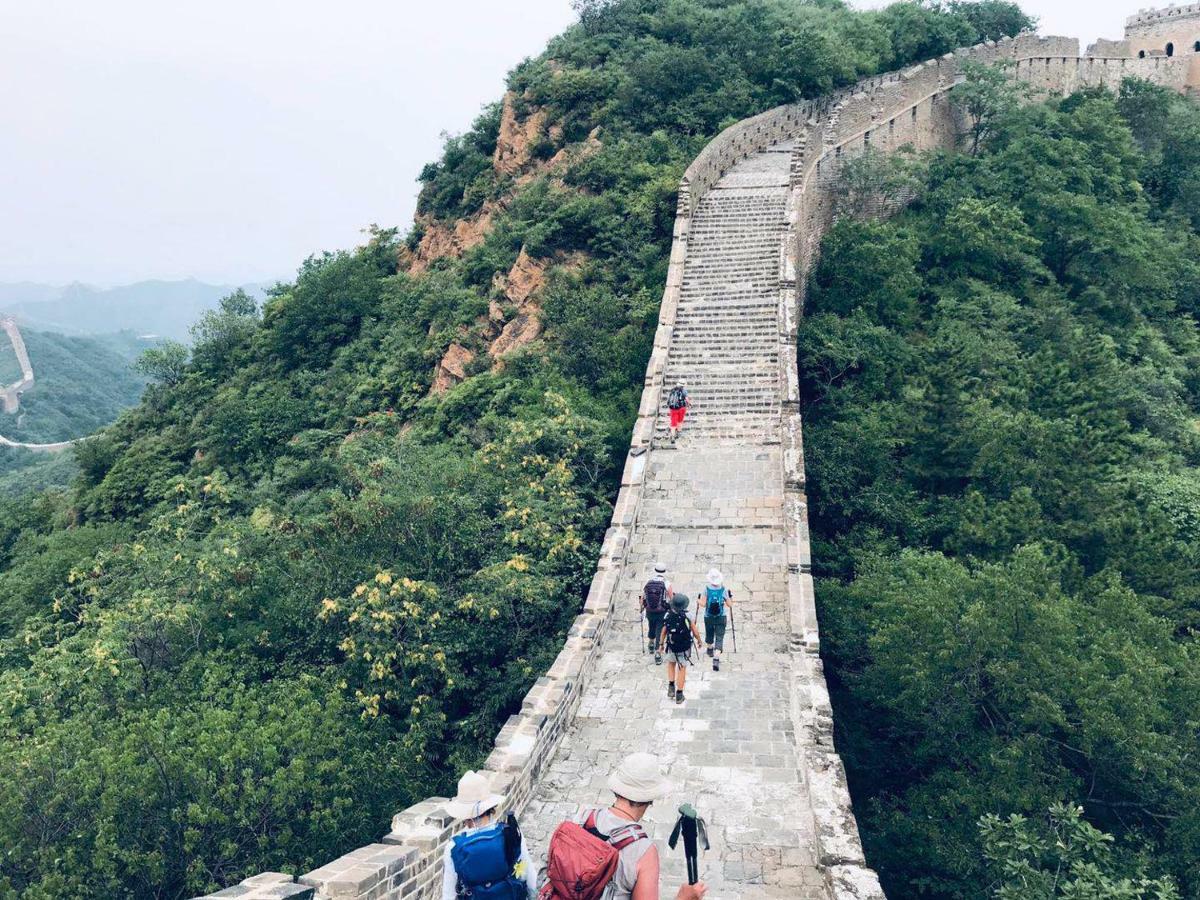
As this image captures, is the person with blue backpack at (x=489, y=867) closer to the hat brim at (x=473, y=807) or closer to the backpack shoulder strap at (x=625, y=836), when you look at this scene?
the hat brim at (x=473, y=807)

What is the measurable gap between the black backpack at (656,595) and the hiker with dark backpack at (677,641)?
28 cm

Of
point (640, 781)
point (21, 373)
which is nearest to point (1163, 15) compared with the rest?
point (640, 781)

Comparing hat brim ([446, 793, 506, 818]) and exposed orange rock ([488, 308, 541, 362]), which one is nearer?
hat brim ([446, 793, 506, 818])

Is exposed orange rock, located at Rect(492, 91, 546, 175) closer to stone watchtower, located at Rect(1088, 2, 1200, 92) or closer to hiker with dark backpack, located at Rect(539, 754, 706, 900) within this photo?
hiker with dark backpack, located at Rect(539, 754, 706, 900)

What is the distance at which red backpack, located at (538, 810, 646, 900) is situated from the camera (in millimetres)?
4812

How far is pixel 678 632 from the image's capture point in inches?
382

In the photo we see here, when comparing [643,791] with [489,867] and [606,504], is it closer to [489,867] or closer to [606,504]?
[489,867]

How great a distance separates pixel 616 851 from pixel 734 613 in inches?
278

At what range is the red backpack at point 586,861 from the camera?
481 cm

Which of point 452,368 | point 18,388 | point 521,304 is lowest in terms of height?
point 18,388

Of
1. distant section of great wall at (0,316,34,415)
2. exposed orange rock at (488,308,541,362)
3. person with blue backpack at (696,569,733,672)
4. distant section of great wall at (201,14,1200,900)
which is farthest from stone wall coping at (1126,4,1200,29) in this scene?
distant section of great wall at (0,316,34,415)

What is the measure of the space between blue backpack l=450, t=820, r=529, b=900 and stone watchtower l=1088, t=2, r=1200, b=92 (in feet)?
132

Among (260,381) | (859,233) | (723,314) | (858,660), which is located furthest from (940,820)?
(260,381)

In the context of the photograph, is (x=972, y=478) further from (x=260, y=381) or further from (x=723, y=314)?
(x=260, y=381)
